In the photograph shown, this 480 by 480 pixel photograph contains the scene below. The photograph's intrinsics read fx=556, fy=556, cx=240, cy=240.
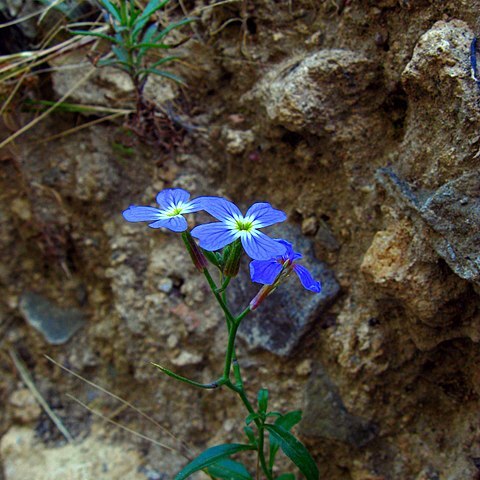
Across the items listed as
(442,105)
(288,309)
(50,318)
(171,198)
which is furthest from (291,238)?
(50,318)

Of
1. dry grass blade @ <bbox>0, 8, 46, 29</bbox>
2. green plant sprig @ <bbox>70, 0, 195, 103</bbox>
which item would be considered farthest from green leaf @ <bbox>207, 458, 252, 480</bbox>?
dry grass blade @ <bbox>0, 8, 46, 29</bbox>

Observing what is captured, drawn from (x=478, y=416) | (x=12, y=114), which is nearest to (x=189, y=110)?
(x=12, y=114)

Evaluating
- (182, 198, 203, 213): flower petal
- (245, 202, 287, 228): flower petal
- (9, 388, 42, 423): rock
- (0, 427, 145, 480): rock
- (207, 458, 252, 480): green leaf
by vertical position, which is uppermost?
(182, 198, 203, 213): flower petal

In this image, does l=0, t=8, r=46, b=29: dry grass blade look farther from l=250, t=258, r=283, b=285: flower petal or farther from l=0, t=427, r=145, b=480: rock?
l=0, t=427, r=145, b=480: rock

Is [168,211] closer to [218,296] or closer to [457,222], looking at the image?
[218,296]

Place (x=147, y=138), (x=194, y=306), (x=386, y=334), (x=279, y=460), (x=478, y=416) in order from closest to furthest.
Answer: (x=478, y=416)
(x=386, y=334)
(x=279, y=460)
(x=194, y=306)
(x=147, y=138)

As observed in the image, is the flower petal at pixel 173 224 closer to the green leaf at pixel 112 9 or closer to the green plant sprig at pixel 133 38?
the green plant sprig at pixel 133 38

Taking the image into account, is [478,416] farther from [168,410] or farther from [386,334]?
[168,410]
